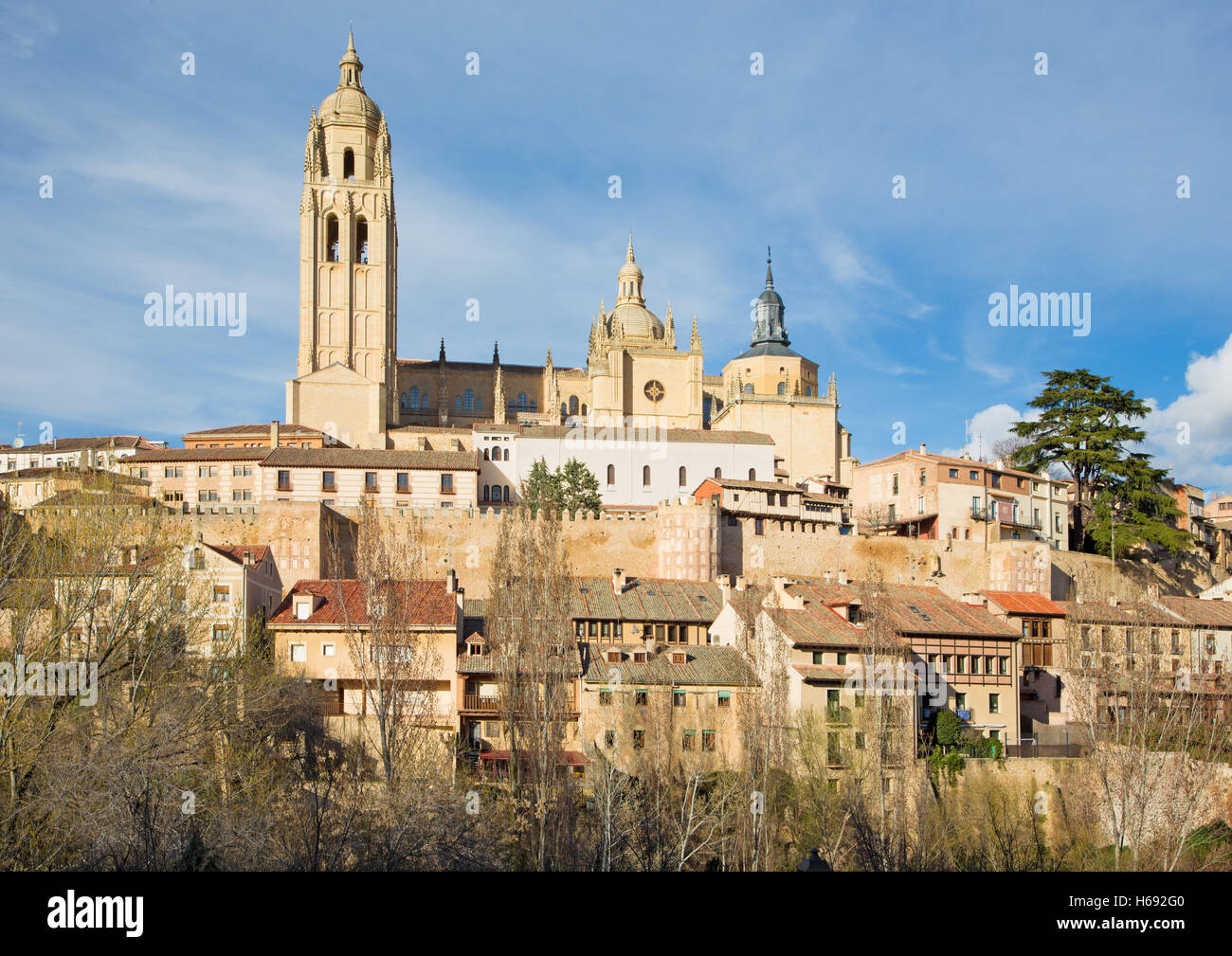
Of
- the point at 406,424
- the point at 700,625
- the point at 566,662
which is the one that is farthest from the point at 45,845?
the point at 406,424

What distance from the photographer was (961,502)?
59.1 m

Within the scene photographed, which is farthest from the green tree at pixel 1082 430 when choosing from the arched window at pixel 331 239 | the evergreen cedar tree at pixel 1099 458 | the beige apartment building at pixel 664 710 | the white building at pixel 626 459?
the arched window at pixel 331 239

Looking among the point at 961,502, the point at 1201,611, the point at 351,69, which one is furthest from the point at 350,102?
the point at 1201,611

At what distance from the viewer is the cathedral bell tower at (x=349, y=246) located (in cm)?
8475

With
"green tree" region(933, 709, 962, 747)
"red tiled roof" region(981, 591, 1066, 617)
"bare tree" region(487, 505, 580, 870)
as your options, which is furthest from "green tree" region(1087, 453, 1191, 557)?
"bare tree" region(487, 505, 580, 870)

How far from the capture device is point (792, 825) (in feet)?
101

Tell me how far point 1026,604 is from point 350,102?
225 ft

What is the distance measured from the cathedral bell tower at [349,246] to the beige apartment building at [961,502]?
3792 cm

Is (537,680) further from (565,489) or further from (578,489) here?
(578,489)

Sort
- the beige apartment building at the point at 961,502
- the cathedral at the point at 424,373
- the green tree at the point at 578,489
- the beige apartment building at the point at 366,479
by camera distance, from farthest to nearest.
Result: the cathedral at the point at 424,373 → the green tree at the point at 578,489 → the beige apartment building at the point at 961,502 → the beige apartment building at the point at 366,479

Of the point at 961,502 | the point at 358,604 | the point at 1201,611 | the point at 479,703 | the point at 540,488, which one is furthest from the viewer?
the point at 540,488

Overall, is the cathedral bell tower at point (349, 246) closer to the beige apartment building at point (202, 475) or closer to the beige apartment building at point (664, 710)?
the beige apartment building at point (202, 475)

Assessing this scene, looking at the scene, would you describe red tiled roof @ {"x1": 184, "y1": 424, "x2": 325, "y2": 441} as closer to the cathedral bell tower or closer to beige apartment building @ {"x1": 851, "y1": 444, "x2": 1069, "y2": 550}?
the cathedral bell tower
